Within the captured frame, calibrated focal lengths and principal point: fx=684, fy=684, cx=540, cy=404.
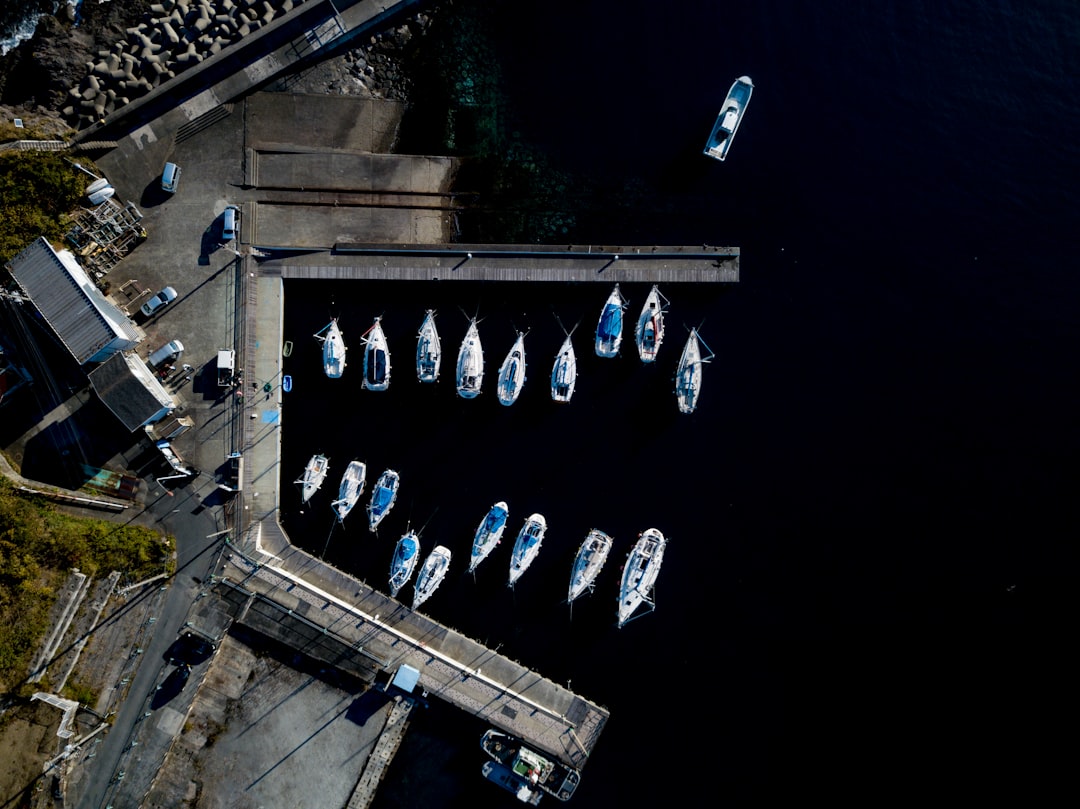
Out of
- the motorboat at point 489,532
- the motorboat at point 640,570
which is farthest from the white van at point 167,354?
the motorboat at point 640,570

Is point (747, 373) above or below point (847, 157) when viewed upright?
below

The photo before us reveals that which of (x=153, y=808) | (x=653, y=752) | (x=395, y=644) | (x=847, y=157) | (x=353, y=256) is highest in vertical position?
(x=847, y=157)

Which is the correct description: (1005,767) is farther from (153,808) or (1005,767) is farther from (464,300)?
(153,808)

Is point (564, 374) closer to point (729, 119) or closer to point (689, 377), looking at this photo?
point (689, 377)

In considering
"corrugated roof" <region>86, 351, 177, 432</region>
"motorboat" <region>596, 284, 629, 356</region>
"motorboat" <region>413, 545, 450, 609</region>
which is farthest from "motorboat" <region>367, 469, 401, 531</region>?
"motorboat" <region>596, 284, 629, 356</region>

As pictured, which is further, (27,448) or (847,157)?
(847,157)

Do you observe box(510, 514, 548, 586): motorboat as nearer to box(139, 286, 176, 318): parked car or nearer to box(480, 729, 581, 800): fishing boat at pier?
box(480, 729, 581, 800): fishing boat at pier

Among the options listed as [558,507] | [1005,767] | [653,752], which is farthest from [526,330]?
[1005,767]
